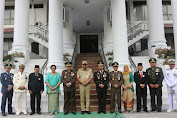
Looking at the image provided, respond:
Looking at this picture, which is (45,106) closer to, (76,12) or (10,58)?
(10,58)

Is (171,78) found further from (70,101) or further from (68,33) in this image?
(68,33)

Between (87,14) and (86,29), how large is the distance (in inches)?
123

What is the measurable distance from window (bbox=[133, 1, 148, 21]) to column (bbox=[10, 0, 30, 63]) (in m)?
11.5

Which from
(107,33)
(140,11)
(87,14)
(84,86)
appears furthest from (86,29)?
(84,86)

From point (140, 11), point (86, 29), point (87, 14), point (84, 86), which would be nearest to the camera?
point (84, 86)

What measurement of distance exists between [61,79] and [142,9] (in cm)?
1487

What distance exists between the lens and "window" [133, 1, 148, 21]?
17.2 metres

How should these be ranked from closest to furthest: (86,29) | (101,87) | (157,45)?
(101,87) → (157,45) → (86,29)

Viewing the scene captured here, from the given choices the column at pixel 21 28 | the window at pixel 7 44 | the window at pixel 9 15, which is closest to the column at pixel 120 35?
the column at pixel 21 28

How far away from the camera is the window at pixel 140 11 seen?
17.2 meters

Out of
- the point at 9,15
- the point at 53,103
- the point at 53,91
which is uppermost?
the point at 9,15

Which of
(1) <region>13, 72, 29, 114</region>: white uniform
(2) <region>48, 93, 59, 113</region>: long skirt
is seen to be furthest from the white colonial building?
(2) <region>48, 93, 59, 113</region>: long skirt

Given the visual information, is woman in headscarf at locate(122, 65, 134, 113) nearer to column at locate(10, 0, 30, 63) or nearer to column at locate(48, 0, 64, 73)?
column at locate(48, 0, 64, 73)

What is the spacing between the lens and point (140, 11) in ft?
56.8
